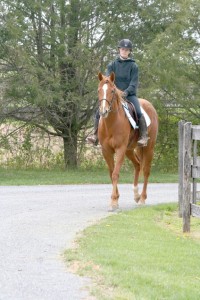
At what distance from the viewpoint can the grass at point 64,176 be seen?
70.9ft

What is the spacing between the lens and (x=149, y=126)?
1658 centimetres

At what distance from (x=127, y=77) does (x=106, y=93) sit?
4.17 ft

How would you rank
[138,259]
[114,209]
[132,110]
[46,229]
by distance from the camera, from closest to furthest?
[138,259] < [46,229] < [114,209] < [132,110]

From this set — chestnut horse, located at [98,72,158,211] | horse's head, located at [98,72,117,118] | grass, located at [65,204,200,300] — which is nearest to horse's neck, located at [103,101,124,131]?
chestnut horse, located at [98,72,158,211]

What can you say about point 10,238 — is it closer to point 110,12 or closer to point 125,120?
point 125,120

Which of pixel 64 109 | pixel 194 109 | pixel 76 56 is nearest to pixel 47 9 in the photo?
pixel 76 56

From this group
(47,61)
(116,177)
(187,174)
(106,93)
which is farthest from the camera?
(47,61)

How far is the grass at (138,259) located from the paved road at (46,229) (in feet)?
0.81

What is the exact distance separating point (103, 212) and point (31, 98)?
1002cm

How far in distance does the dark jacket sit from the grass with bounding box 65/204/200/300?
10.6 feet

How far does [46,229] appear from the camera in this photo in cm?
1159

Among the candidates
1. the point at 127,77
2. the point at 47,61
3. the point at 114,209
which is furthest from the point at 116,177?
the point at 47,61

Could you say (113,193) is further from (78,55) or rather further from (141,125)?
(78,55)

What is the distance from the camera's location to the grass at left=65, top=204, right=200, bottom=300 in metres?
7.40
